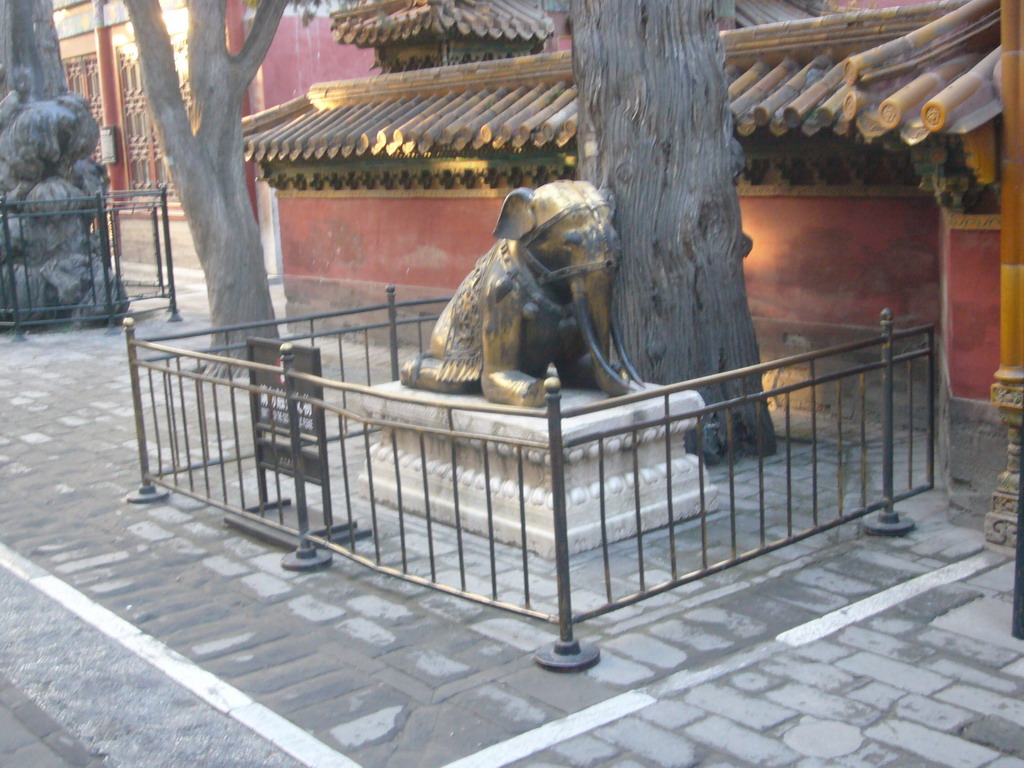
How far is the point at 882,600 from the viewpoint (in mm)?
5309

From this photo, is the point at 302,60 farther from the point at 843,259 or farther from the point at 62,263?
the point at 843,259

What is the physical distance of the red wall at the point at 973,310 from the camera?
6.19 metres

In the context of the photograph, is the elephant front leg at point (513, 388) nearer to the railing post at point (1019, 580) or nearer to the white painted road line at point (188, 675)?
the white painted road line at point (188, 675)

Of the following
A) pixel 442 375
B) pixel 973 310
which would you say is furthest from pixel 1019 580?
pixel 442 375

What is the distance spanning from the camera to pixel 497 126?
10.0m

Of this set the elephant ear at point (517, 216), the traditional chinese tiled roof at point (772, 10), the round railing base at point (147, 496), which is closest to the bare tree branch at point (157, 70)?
the round railing base at point (147, 496)

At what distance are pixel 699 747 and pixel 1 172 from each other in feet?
50.5

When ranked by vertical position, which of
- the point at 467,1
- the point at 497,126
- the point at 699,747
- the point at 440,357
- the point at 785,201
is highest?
the point at 467,1

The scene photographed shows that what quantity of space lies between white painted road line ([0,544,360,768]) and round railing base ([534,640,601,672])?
0.98 meters

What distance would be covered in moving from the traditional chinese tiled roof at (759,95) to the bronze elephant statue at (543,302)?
4.88ft

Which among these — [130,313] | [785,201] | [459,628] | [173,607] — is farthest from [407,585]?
[130,313]

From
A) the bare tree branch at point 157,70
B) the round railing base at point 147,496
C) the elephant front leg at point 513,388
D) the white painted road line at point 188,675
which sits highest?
the bare tree branch at point 157,70

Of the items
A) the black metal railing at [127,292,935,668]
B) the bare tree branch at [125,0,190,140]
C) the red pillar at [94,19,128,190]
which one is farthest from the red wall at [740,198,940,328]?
the red pillar at [94,19,128,190]

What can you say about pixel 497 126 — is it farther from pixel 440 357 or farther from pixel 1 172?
pixel 1 172
